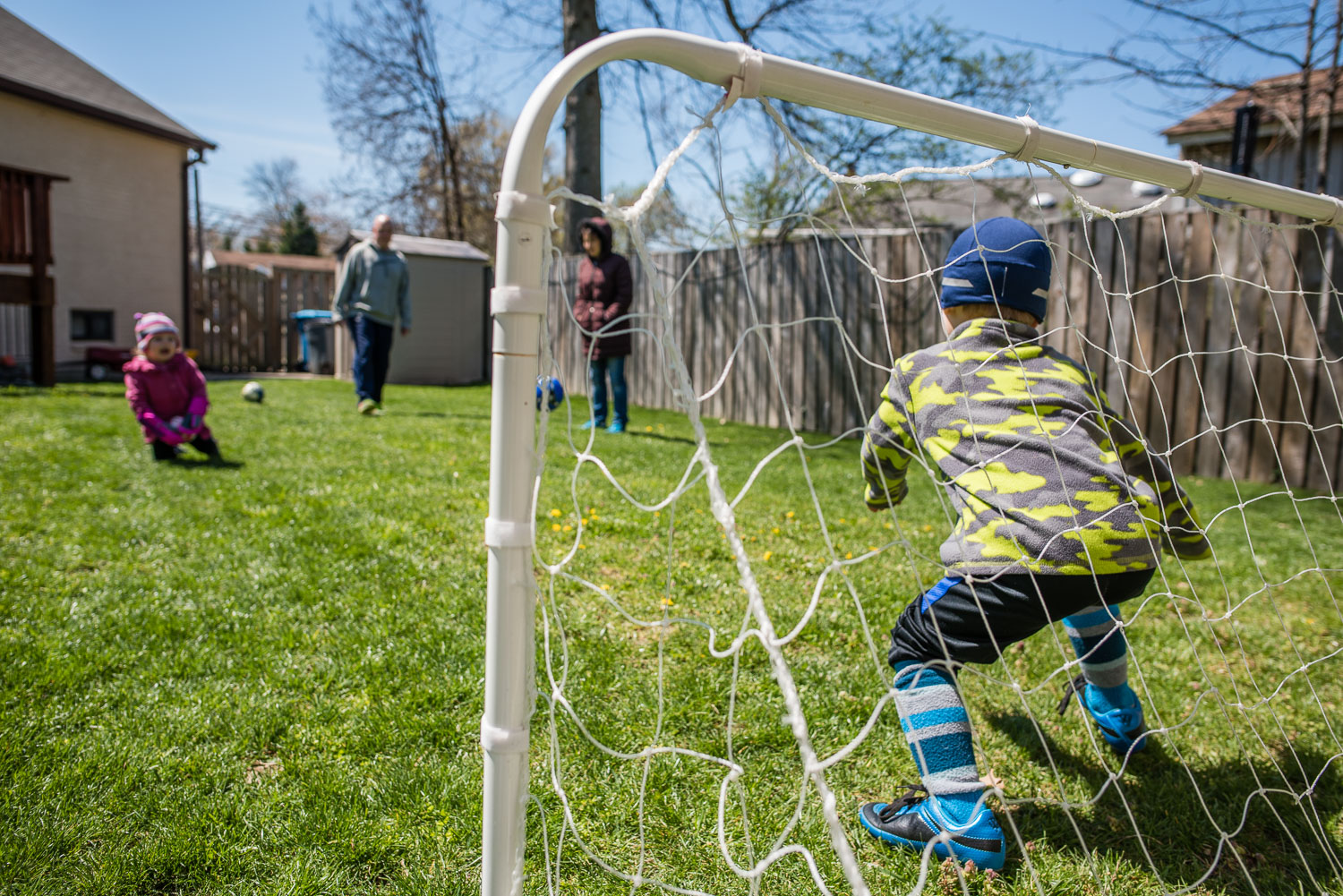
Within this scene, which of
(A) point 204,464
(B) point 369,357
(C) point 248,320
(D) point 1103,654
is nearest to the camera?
(D) point 1103,654

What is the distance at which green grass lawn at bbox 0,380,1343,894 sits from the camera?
5.24 feet

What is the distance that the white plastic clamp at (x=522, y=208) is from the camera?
107 centimetres

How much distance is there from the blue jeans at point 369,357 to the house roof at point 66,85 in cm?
863

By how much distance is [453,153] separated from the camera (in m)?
21.0

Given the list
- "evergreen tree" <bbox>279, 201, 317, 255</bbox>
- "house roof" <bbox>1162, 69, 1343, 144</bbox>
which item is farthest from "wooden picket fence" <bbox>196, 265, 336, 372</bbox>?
"evergreen tree" <bbox>279, 201, 317, 255</bbox>

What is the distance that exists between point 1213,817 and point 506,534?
1.78 metres

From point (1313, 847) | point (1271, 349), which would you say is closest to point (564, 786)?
point (1313, 847)

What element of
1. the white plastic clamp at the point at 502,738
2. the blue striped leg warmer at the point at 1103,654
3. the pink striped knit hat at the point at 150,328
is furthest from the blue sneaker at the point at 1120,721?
the pink striped knit hat at the point at 150,328

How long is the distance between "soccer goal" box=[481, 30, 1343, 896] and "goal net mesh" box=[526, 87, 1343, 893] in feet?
0.04

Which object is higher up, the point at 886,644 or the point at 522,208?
the point at 522,208

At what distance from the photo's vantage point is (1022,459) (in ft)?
5.58

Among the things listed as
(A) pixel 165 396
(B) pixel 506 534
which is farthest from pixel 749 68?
(A) pixel 165 396

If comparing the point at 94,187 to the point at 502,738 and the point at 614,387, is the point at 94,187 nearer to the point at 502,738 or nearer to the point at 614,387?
the point at 614,387

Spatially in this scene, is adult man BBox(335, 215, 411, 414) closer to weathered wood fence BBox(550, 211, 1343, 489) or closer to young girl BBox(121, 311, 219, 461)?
young girl BBox(121, 311, 219, 461)
